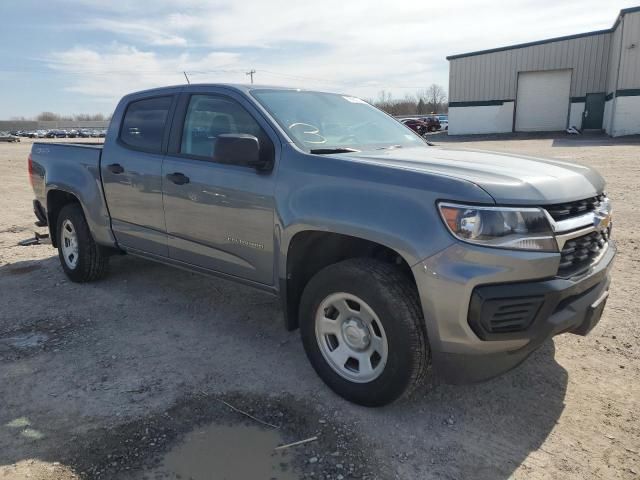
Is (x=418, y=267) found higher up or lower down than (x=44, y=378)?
higher up

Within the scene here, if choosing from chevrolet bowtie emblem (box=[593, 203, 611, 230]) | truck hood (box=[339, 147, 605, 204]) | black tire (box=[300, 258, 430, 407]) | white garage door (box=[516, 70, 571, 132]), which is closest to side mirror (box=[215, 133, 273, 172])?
truck hood (box=[339, 147, 605, 204])

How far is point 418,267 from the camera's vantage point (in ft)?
8.47

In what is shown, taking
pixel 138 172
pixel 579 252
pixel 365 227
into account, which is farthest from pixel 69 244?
pixel 579 252

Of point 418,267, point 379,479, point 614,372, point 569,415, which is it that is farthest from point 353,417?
point 614,372

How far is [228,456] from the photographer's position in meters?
2.64

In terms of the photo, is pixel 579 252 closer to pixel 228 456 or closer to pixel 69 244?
pixel 228 456

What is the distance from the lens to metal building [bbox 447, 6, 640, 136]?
32688 millimetres

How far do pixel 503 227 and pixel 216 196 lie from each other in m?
2.00

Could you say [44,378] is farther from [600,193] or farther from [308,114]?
[600,193]

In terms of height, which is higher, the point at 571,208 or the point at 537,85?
the point at 537,85

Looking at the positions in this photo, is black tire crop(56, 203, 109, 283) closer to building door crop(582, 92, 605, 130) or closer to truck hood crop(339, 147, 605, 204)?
truck hood crop(339, 147, 605, 204)

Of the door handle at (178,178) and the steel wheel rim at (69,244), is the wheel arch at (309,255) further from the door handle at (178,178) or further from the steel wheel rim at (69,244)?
the steel wheel rim at (69,244)

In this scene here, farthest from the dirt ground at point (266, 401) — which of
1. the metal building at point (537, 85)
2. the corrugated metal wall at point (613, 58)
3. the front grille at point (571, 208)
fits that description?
the metal building at point (537, 85)

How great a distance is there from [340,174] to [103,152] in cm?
281
